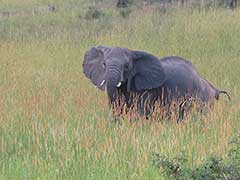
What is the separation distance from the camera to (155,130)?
6641 mm

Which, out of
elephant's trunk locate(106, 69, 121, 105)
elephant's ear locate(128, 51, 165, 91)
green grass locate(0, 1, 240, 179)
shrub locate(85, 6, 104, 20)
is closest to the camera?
green grass locate(0, 1, 240, 179)

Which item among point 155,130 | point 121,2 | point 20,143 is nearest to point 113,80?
point 155,130

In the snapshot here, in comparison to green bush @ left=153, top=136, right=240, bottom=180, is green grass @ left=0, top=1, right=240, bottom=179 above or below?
below

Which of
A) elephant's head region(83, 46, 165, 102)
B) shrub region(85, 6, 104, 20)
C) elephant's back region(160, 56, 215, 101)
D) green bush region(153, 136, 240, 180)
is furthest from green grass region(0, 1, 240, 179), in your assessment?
shrub region(85, 6, 104, 20)

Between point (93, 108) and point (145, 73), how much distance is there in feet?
2.25

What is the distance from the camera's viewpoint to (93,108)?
7.78 metres

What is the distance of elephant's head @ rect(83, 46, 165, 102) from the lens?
24.3ft

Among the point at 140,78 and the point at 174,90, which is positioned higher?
the point at 140,78

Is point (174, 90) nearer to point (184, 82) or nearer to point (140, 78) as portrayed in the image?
point (184, 82)

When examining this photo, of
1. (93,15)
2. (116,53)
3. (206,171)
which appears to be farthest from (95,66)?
(93,15)

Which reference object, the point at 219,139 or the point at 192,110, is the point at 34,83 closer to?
the point at 192,110

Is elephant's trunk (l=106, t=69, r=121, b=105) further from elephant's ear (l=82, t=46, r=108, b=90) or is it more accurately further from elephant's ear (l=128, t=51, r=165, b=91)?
elephant's ear (l=128, t=51, r=165, b=91)

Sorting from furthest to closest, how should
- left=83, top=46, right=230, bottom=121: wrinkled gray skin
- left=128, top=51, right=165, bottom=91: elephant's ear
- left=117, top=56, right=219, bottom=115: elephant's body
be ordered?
1. left=128, top=51, right=165, bottom=91: elephant's ear
2. left=117, top=56, right=219, bottom=115: elephant's body
3. left=83, top=46, right=230, bottom=121: wrinkled gray skin

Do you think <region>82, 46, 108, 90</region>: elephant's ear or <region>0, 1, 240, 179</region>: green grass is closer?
<region>0, 1, 240, 179</region>: green grass
